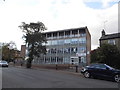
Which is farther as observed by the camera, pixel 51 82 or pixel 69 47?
pixel 69 47

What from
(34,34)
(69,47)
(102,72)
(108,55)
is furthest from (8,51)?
(102,72)

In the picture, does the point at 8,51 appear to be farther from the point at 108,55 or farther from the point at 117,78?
the point at 117,78

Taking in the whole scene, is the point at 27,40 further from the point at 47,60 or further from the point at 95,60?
the point at 47,60

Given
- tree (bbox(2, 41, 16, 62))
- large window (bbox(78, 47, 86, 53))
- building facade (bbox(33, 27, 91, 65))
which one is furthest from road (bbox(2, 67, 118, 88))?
tree (bbox(2, 41, 16, 62))

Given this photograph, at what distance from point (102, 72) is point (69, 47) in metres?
57.5

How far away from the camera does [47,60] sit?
277ft

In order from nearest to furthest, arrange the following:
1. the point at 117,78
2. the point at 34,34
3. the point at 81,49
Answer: the point at 117,78 < the point at 34,34 < the point at 81,49

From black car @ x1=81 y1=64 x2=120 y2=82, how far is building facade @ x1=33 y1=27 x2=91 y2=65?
47.7 meters

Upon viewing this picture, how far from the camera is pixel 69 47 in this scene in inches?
3073

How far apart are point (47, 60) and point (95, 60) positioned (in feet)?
167

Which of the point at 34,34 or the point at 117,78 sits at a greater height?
the point at 34,34

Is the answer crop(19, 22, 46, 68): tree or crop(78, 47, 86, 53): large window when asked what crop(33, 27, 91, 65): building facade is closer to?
crop(78, 47, 86, 53): large window

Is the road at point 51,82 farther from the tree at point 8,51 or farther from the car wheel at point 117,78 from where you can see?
the tree at point 8,51

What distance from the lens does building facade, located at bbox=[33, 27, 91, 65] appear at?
241ft
